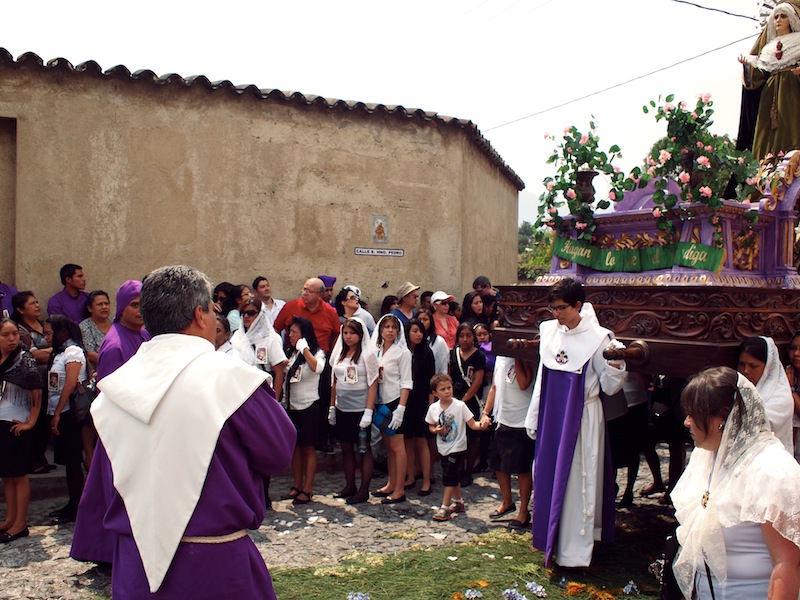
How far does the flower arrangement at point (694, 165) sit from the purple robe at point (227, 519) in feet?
12.7

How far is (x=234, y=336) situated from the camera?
7336 mm

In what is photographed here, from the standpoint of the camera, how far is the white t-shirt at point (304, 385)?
24.2ft

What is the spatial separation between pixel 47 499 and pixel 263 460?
551cm

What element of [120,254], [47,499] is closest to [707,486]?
[47,499]

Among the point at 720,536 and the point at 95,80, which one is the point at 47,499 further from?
the point at 720,536

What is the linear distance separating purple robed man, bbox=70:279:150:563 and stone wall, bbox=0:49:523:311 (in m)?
3.83

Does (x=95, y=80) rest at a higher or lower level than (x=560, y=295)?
higher

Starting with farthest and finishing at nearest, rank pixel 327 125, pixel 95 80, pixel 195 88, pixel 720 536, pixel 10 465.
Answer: pixel 327 125 → pixel 195 88 → pixel 95 80 → pixel 10 465 → pixel 720 536

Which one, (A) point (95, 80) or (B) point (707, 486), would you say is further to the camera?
(A) point (95, 80)

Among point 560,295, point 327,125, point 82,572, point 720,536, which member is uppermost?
point 327,125

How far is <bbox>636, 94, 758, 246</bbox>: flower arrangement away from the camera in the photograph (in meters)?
5.40

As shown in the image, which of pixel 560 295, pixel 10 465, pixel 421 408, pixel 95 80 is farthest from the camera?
pixel 95 80

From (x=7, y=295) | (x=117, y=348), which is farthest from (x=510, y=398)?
(x=7, y=295)

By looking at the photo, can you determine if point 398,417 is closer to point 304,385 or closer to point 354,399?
point 354,399
